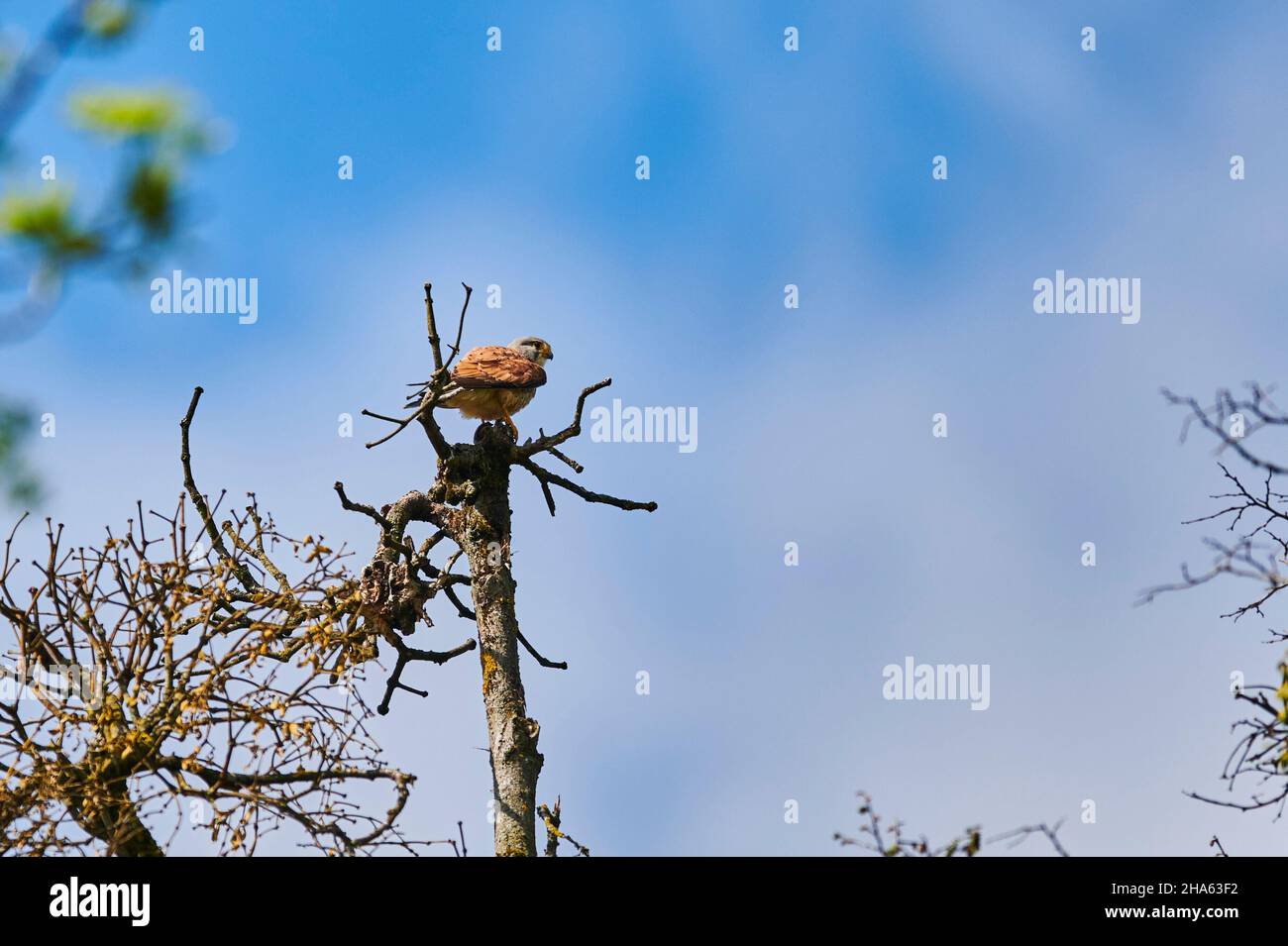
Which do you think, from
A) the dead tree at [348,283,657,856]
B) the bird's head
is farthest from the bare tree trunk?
the bird's head

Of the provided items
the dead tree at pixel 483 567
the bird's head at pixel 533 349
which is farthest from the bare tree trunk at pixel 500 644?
the bird's head at pixel 533 349

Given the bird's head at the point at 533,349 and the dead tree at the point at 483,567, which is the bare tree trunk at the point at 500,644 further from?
the bird's head at the point at 533,349

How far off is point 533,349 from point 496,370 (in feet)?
3.43

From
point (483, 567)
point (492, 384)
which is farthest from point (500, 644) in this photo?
point (492, 384)

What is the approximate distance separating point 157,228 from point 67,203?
17 cm

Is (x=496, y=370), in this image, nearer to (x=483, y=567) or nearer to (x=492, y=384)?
(x=492, y=384)

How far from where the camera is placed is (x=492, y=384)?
8250mm

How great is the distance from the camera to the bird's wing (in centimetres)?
816
